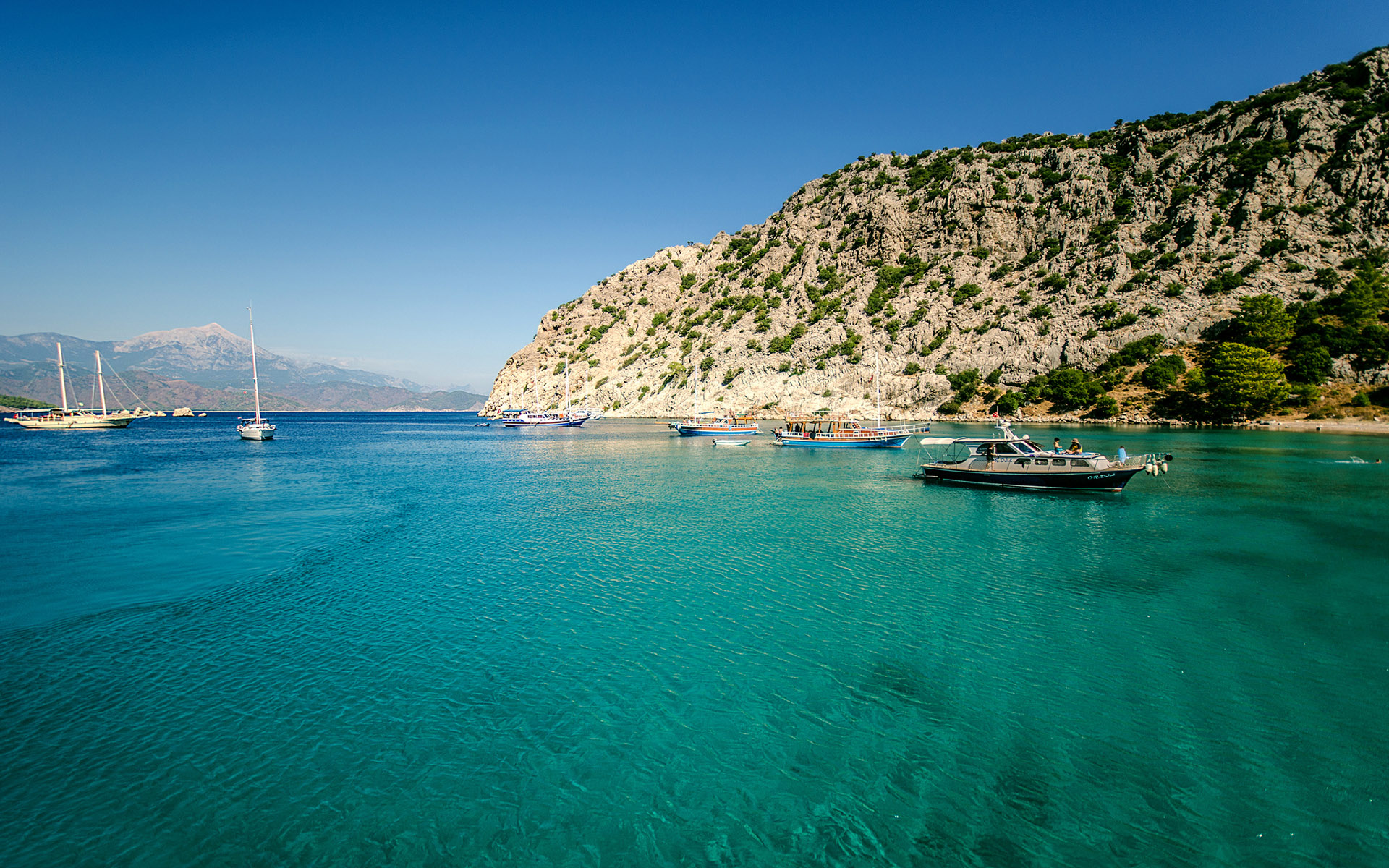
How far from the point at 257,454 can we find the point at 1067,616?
80.9 metres

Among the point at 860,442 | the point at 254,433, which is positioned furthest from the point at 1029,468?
the point at 254,433

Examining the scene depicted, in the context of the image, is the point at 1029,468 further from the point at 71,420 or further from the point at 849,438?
the point at 71,420

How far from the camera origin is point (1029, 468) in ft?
125

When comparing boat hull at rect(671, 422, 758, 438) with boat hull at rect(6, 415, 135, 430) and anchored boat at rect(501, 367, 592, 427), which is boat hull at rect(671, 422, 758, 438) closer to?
anchored boat at rect(501, 367, 592, 427)

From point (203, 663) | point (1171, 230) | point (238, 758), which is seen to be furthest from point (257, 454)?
point (1171, 230)

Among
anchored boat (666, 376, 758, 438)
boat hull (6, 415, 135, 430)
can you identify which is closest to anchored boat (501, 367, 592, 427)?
anchored boat (666, 376, 758, 438)

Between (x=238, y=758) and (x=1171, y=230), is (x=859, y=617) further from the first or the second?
(x=1171, y=230)

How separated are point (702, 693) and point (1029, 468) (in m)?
33.1

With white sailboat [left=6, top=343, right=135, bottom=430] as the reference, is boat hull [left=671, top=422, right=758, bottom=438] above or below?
below

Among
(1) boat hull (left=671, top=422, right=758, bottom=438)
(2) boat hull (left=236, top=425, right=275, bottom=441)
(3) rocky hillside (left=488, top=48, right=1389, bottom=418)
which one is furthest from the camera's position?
(3) rocky hillside (left=488, top=48, right=1389, bottom=418)

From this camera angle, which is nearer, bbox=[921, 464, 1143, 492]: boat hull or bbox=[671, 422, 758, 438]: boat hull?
bbox=[921, 464, 1143, 492]: boat hull

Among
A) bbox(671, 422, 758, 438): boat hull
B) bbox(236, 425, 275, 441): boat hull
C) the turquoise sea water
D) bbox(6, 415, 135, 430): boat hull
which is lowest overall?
the turquoise sea water

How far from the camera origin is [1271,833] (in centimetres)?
848

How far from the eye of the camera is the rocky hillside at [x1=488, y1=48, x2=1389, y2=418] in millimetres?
99688
